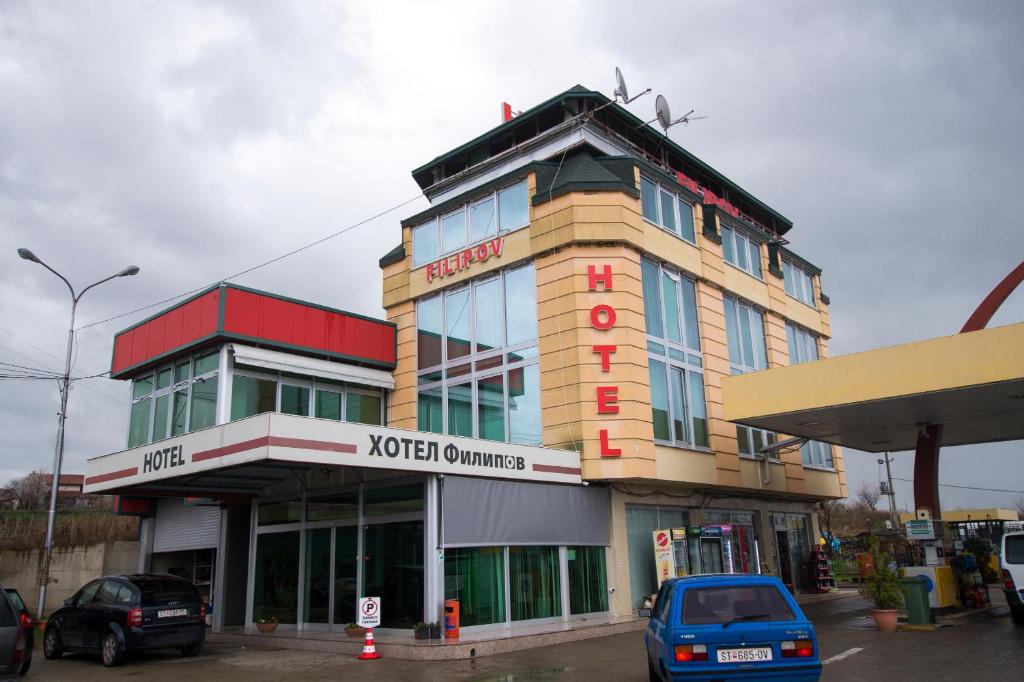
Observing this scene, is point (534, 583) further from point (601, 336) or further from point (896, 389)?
point (896, 389)

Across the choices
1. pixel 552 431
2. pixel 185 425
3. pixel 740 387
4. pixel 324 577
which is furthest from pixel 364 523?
pixel 740 387

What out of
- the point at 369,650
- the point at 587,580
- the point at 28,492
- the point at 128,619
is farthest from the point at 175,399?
the point at 28,492

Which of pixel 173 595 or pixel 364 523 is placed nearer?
pixel 173 595

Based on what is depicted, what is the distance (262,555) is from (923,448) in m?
17.0

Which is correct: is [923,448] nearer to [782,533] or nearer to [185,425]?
[782,533]

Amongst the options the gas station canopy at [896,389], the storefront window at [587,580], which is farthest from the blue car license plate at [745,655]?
the storefront window at [587,580]

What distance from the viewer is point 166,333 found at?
20.3 m

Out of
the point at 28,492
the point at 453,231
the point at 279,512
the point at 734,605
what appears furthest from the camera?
the point at 28,492

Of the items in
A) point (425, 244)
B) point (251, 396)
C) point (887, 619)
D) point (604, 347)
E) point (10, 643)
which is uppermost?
point (425, 244)

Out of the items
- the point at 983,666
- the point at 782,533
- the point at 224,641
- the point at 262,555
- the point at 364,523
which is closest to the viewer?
the point at 983,666

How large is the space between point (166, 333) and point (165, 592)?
803 cm

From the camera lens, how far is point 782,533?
26.4 m

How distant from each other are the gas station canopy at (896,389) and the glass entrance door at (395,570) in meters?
7.93

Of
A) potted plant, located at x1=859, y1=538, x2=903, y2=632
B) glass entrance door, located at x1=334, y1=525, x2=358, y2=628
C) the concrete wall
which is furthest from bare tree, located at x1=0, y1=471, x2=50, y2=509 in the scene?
potted plant, located at x1=859, y1=538, x2=903, y2=632
